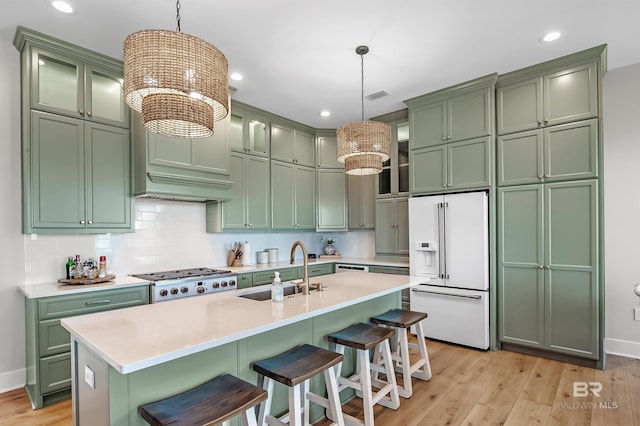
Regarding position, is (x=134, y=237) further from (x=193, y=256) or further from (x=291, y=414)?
(x=291, y=414)

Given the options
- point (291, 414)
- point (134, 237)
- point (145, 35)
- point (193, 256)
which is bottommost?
point (291, 414)

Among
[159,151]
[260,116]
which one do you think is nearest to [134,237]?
[159,151]

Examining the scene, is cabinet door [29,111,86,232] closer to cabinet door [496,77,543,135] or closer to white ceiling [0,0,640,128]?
white ceiling [0,0,640,128]

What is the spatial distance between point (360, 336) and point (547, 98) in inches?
117

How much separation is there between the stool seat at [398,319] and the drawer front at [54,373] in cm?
239

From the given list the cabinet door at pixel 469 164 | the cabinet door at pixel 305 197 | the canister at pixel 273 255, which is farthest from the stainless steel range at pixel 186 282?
the cabinet door at pixel 469 164

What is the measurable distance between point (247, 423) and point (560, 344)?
316 cm

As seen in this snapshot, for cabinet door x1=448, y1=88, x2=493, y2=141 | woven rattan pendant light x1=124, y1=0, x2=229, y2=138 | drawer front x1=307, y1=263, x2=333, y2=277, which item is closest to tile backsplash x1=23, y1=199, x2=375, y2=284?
drawer front x1=307, y1=263, x2=333, y2=277

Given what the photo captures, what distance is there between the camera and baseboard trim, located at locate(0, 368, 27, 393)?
2709 mm

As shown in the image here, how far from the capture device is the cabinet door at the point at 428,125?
155 inches

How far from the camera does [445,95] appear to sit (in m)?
3.88

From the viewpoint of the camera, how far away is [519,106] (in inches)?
137

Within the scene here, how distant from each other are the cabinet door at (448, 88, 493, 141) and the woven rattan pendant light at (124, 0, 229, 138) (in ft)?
9.63

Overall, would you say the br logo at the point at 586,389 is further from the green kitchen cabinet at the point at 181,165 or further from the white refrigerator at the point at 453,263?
the green kitchen cabinet at the point at 181,165
